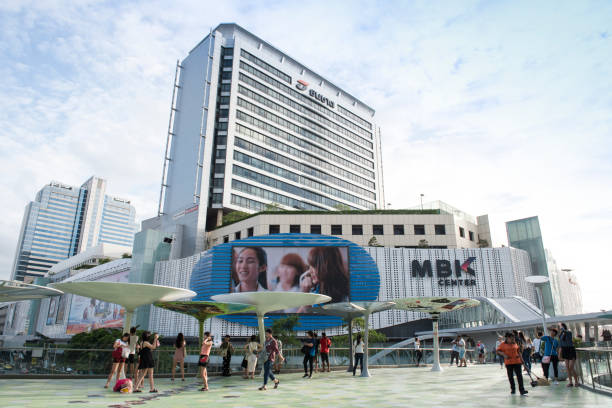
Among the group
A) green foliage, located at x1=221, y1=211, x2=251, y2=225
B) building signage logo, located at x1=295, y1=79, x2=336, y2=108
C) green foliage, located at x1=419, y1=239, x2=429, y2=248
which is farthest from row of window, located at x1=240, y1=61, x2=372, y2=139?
green foliage, located at x1=419, y1=239, x2=429, y2=248

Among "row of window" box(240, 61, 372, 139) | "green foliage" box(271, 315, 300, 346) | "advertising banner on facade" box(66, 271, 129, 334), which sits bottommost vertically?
"green foliage" box(271, 315, 300, 346)

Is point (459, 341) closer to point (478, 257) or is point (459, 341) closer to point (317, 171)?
point (478, 257)

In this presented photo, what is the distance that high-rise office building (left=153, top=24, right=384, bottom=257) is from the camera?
6438 centimetres

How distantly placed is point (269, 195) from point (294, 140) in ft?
42.7

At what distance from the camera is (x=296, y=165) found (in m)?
75.9

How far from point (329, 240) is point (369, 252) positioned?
15.9 feet

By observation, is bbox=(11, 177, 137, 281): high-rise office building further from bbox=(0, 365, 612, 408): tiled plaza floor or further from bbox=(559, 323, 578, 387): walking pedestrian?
bbox=(559, 323, 578, 387): walking pedestrian

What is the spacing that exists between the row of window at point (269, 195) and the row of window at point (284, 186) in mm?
1211

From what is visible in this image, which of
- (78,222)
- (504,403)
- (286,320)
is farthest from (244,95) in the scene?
(78,222)

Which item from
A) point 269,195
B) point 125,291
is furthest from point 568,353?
point 269,195

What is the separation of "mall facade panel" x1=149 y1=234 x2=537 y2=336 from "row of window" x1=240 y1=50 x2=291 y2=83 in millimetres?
41422

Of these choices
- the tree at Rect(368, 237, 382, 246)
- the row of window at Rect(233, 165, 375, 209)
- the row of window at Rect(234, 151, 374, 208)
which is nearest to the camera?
the tree at Rect(368, 237, 382, 246)

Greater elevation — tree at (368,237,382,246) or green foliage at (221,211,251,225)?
green foliage at (221,211,251,225)

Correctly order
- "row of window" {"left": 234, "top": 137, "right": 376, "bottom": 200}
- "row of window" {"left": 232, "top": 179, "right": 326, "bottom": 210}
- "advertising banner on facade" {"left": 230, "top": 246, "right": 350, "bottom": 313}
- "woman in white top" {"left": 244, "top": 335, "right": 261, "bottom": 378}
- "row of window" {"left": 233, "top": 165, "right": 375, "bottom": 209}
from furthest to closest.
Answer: "row of window" {"left": 234, "top": 137, "right": 376, "bottom": 200}
"row of window" {"left": 233, "top": 165, "right": 375, "bottom": 209}
"row of window" {"left": 232, "top": 179, "right": 326, "bottom": 210}
"advertising banner on facade" {"left": 230, "top": 246, "right": 350, "bottom": 313}
"woman in white top" {"left": 244, "top": 335, "right": 261, "bottom": 378}
